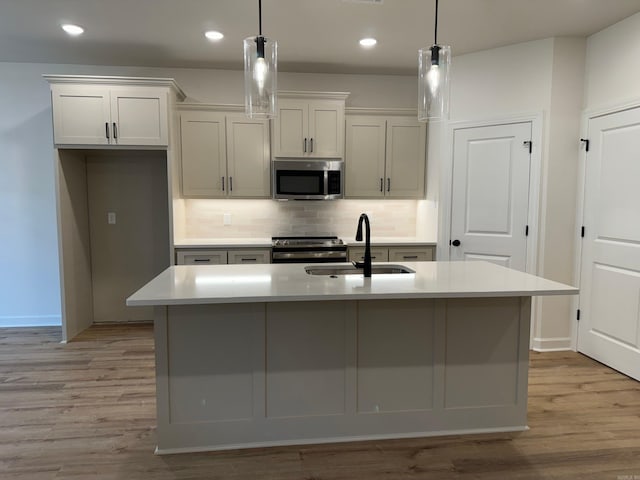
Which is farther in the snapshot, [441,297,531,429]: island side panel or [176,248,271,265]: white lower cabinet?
[176,248,271,265]: white lower cabinet

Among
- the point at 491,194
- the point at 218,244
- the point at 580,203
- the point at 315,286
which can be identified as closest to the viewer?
the point at 315,286

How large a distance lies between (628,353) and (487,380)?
5.30ft

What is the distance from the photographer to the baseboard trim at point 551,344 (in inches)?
147

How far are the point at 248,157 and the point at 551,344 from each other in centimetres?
338

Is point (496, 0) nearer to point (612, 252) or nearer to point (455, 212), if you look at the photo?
point (455, 212)

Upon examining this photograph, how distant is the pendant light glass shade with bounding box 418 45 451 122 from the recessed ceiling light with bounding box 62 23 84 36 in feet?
9.13

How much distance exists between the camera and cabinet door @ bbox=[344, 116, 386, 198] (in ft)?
14.6

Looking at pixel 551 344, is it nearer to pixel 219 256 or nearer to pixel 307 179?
pixel 307 179

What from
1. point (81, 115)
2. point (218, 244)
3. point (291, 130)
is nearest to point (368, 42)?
point (291, 130)

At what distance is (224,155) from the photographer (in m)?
4.27

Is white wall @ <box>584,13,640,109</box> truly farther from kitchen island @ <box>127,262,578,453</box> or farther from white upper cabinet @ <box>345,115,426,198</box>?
kitchen island @ <box>127,262,578,453</box>

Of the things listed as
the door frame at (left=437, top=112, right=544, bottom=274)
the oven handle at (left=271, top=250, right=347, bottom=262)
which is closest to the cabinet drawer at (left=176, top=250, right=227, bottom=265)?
the oven handle at (left=271, top=250, right=347, bottom=262)

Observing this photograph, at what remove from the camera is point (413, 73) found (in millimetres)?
4605

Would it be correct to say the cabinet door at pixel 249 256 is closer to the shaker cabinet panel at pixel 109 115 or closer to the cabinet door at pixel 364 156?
the cabinet door at pixel 364 156
